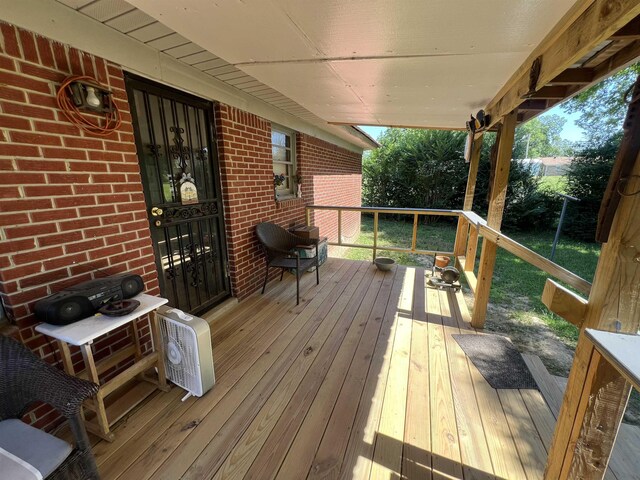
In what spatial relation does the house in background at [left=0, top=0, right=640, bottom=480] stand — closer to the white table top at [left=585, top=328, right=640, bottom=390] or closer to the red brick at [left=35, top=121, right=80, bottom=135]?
the red brick at [left=35, top=121, right=80, bottom=135]

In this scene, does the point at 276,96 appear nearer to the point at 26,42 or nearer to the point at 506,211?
the point at 26,42

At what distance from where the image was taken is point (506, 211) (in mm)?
8570

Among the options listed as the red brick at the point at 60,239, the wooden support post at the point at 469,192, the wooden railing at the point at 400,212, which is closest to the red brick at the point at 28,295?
the red brick at the point at 60,239

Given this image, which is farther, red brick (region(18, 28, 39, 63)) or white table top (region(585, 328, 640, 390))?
red brick (region(18, 28, 39, 63))

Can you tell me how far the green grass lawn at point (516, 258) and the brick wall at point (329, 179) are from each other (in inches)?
35.8

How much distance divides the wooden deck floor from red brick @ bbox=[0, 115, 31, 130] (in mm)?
1639

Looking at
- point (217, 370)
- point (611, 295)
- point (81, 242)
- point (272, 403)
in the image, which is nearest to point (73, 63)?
point (81, 242)

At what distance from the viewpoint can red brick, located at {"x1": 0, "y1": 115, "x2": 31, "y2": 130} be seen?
1239 mm

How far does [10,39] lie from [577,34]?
2.55 m

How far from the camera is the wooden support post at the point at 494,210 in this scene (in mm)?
2336

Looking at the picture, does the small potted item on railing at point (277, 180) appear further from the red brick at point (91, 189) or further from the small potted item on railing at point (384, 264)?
the red brick at point (91, 189)

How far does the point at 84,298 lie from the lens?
1.37 m

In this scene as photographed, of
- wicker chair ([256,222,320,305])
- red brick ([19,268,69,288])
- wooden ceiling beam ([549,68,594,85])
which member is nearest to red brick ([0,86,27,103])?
red brick ([19,268,69,288])

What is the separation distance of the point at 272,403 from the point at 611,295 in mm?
1735
